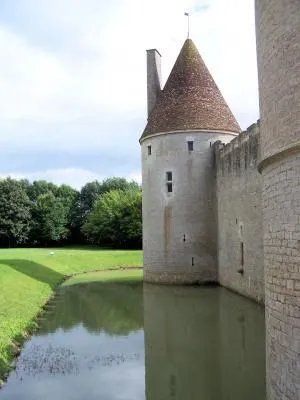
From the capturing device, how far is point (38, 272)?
25.0 meters

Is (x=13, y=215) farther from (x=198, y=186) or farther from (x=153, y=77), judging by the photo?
(x=198, y=186)

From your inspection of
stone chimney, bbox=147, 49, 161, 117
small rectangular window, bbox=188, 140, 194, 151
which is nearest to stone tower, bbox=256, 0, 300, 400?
small rectangular window, bbox=188, 140, 194, 151

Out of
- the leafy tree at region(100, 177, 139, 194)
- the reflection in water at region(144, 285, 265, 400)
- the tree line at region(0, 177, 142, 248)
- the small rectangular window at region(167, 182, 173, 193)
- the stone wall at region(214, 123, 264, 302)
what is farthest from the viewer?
the leafy tree at region(100, 177, 139, 194)

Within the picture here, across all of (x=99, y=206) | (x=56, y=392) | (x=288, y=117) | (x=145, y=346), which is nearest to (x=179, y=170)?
(x=145, y=346)

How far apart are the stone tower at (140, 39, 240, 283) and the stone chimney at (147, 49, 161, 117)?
1.71m

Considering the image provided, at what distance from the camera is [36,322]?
48.2 ft

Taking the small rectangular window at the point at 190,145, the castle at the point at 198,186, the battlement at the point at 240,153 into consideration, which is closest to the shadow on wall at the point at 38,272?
the castle at the point at 198,186

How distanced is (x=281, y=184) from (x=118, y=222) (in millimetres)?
46272

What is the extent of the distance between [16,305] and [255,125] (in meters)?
9.36

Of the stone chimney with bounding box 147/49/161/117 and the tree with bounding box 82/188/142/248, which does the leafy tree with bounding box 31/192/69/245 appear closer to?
the tree with bounding box 82/188/142/248

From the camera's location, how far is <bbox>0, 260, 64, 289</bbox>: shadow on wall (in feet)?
76.3

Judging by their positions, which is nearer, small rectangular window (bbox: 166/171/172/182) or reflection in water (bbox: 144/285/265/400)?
reflection in water (bbox: 144/285/265/400)

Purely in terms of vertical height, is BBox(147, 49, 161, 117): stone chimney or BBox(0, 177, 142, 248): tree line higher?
BBox(147, 49, 161, 117): stone chimney

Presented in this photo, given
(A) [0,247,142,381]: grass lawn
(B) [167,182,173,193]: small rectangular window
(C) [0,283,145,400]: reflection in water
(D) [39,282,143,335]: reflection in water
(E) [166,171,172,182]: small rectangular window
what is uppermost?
(E) [166,171,172,182]: small rectangular window
